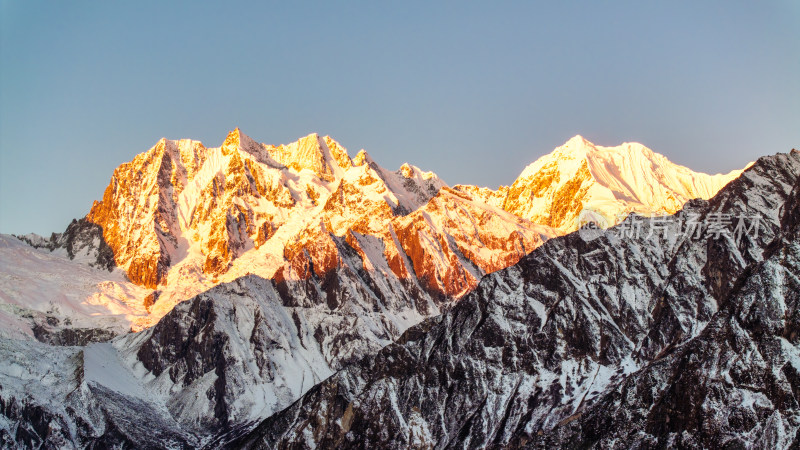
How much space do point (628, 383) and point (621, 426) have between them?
12979 mm

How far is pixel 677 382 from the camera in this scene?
19000cm

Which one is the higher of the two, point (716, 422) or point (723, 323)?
point (723, 323)

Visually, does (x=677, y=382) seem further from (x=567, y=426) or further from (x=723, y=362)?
(x=567, y=426)

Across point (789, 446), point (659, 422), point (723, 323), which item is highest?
point (723, 323)

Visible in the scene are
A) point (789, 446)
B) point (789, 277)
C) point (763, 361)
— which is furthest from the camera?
point (789, 277)

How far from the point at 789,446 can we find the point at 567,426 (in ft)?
151

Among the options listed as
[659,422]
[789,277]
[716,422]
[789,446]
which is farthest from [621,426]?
[789,277]

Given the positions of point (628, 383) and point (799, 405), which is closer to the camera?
point (799, 405)

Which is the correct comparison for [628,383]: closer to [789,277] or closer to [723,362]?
[723,362]

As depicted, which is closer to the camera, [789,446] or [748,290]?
[789,446]

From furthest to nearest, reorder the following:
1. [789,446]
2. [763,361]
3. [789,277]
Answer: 1. [789,277]
2. [763,361]
3. [789,446]

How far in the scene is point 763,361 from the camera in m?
183

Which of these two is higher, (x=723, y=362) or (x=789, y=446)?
(x=723, y=362)

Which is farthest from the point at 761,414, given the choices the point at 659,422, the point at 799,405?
the point at 659,422
